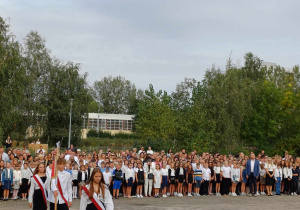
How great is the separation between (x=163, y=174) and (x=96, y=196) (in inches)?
620

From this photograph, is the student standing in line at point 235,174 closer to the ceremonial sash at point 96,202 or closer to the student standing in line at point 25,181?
the student standing in line at point 25,181

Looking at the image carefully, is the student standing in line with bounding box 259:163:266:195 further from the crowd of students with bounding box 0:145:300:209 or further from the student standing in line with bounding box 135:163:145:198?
the student standing in line with bounding box 135:163:145:198

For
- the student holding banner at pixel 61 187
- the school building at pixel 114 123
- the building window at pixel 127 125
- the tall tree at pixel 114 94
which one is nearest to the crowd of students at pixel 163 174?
the student holding banner at pixel 61 187

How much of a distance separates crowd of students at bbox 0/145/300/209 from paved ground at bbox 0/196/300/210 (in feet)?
3.44

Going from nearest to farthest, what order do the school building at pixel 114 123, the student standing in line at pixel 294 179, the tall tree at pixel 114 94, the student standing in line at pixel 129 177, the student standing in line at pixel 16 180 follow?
the student standing in line at pixel 16 180, the student standing in line at pixel 129 177, the student standing in line at pixel 294 179, the school building at pixel 114 123, the tall tree at pixel 114 94

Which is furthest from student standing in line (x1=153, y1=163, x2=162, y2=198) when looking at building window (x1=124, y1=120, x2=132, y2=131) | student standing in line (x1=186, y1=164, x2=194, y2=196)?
building window (x1=124, y1=120, x2=132, y2=131)

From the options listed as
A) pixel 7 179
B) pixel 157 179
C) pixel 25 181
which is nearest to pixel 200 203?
pixel 157 179

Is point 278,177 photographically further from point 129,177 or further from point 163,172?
point 129,177

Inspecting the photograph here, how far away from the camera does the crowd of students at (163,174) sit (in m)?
21.8

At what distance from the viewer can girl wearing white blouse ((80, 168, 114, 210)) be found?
851 centimetres

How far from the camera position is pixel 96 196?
28.2ft

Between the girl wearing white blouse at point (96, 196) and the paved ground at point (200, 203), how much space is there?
33.3ft

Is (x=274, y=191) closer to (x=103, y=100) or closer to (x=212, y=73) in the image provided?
(x=212, y=73)

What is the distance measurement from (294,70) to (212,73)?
104 feet
